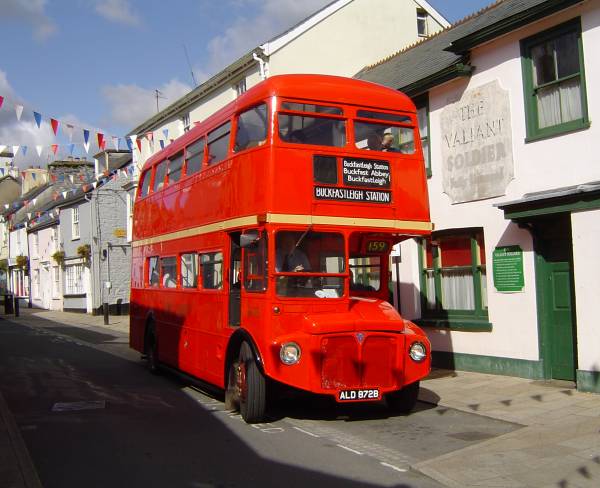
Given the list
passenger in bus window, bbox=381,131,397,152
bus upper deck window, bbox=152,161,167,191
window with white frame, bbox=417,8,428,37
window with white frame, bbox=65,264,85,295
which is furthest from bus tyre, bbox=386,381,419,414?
window with white frame, bbox=65,264,85,295

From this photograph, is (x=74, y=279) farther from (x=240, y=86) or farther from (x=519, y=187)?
(x=519, y=187)

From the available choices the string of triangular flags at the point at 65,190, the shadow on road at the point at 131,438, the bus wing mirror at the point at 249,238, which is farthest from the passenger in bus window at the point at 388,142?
the string of triangular flags at the point at 65,190

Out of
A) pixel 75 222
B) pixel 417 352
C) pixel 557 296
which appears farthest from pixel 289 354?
pixel 75 222

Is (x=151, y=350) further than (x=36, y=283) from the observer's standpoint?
No

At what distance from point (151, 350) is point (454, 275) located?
21.5 feet

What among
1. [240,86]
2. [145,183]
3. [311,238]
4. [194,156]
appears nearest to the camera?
[311,238]

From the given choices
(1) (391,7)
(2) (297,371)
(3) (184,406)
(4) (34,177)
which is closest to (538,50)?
(2) (297,371)

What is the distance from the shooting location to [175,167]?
485 inches

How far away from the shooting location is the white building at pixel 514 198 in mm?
9820

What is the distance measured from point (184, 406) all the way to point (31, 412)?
218cm

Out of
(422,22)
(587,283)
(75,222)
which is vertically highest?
(422,22)

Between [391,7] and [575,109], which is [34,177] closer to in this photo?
[391,7]

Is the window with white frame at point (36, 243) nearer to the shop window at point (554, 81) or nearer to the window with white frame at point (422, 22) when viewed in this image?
the window with white frame at point (422, 22)

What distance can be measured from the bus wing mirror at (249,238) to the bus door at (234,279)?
61cm
